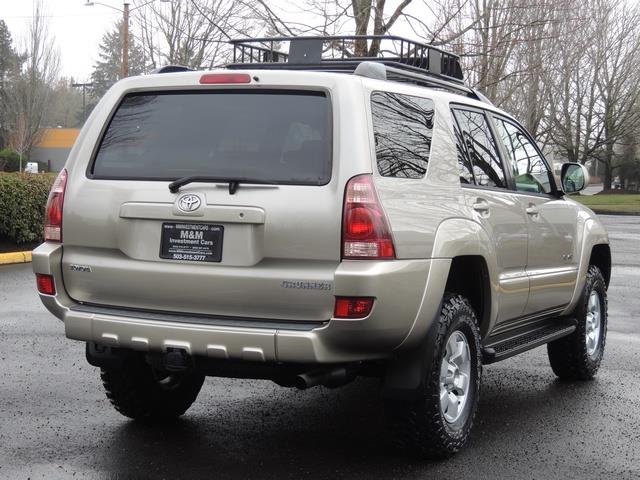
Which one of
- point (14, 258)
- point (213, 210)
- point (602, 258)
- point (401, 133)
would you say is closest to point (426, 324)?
point (401, 133)

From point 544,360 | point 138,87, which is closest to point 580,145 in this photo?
point 544,360

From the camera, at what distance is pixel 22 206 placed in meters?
14.5

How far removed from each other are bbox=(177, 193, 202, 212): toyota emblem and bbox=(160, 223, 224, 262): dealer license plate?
0.24ft

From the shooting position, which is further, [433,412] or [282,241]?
[433,412]

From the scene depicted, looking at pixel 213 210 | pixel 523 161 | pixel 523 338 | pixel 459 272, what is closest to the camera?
pixel 213 210

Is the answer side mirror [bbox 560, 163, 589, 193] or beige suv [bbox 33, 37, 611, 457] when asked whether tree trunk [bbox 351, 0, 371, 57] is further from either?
beige suv [bbox 33, 37, 611, 457]

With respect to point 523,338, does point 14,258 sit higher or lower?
lower

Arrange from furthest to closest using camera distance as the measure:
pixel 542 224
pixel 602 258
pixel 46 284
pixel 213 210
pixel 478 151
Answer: pixel 602 258, pixel 542 224, pixel 478 151, pixel 46 284, pixel 213 210

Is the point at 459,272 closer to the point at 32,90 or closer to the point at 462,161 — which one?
the point at 462,161

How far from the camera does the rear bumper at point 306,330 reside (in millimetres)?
4070

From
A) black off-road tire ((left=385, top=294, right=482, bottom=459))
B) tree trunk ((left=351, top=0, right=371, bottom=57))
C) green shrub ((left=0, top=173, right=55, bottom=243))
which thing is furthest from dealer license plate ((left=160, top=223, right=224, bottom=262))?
tree trunk ((left=351, top=0, right=371, bottom=57))

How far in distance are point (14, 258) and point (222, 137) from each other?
33.3 ft

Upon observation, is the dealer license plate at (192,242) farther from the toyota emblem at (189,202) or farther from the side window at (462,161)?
the side window at (462,161)

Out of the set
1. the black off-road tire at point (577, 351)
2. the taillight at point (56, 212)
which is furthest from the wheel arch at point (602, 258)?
the taillight at point (56, 212)
